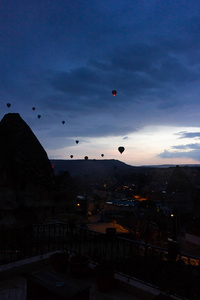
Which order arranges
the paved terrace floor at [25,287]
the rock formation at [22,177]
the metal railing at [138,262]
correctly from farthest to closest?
the rock formation at [22,177], the metal railing at [138,262], the paved terrace floor at [25,287]

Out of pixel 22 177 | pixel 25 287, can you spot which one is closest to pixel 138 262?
pixel 25 287

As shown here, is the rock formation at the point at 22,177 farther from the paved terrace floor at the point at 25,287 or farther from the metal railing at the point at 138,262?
the paved terrace floor at the point at 25,287

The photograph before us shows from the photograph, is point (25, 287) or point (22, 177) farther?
point (22, 177)

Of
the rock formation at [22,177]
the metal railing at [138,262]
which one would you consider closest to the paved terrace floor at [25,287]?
the metal railing at [138,262]

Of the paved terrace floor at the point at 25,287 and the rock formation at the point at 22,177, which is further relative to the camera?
the rock formation at the point at 22,177

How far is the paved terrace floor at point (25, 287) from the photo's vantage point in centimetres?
493

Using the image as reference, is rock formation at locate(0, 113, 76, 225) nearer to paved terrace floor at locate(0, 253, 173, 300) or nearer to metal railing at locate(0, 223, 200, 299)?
metal railing at locate(0, 223, 200, 299)

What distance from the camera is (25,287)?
5.31m

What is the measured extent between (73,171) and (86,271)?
17563cm

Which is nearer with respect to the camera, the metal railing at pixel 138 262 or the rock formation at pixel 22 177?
the metal railing at pixel 138 262

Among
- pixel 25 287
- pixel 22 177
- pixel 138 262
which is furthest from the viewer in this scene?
pixel 22 177

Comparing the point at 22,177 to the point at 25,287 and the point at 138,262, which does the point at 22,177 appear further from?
the point at 25,287

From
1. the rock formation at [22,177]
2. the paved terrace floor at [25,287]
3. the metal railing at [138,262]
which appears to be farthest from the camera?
the rock formation at [22,177]

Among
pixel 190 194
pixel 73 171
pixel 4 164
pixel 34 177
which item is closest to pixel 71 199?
pixel 34 177
